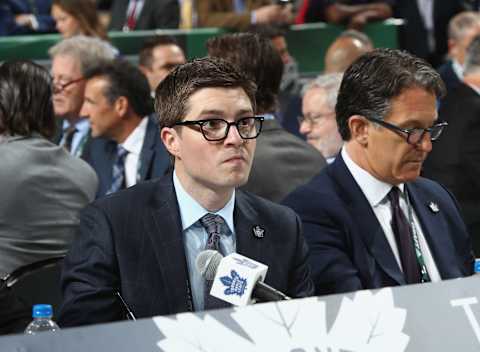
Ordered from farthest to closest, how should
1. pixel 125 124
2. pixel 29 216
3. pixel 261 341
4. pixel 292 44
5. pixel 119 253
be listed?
pixel 292 44 < pixel 125 124 < pixel 29 216 < pixel 119 253 < pixel 261 341

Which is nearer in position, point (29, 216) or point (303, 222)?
point (303, 222)

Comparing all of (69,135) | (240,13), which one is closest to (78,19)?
(240,13)

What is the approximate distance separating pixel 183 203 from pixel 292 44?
21.1 feet

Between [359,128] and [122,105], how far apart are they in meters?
2.61

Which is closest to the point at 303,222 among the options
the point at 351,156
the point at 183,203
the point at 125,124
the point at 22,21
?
the point at 351,156

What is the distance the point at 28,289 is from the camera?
165 inches

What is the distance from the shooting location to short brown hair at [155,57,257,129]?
3.38 m

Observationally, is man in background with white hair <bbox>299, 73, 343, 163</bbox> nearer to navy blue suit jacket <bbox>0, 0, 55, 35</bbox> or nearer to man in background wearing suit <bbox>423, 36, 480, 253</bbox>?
man in background wearing suit <bbox>423, 36, 480, 253</bbox>

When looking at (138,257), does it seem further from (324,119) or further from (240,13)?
(240,13)

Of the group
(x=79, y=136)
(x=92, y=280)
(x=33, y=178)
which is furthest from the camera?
(x=79, y=136)

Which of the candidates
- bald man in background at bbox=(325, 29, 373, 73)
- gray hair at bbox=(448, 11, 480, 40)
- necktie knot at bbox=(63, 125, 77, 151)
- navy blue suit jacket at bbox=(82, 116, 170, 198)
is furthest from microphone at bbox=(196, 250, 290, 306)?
gray hair at bbox=(448, 11, 480, 40)

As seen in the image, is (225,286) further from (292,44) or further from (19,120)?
(292,44)

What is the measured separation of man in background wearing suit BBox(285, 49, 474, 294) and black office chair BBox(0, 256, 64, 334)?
0.98 metres

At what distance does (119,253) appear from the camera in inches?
129
